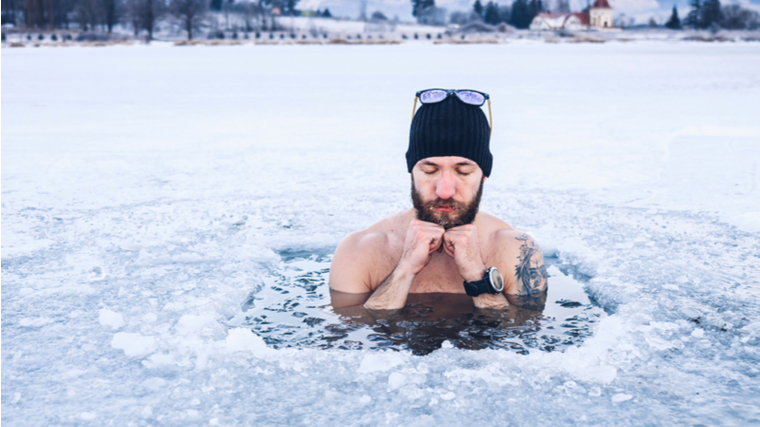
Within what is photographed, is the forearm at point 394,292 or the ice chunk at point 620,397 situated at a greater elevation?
the forearm at point 394,292

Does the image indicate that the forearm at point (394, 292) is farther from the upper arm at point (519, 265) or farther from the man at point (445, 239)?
the upper arm at point (519, 265)

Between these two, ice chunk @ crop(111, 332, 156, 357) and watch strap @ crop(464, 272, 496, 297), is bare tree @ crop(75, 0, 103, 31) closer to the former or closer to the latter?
ice chunk @ crop(111, 332, 156, 357)

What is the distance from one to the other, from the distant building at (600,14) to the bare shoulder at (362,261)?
397ft

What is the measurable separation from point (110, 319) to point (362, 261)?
4.04ft

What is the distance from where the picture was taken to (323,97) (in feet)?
47.6

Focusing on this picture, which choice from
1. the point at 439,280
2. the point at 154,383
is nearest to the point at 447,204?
the point at 439,280

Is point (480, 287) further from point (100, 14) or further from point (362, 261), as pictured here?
point (100, 14)

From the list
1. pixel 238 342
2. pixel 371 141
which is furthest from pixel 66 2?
pixel 238 342

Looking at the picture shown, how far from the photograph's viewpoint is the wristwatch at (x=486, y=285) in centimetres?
307

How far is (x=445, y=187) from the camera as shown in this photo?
3078mm

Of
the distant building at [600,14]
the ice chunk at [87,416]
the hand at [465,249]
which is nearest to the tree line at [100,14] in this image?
the distant building at [600,14]

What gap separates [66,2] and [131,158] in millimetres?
80375

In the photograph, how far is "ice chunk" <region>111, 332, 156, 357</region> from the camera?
2.74m

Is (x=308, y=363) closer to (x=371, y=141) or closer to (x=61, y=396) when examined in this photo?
(x=61, y=396)
